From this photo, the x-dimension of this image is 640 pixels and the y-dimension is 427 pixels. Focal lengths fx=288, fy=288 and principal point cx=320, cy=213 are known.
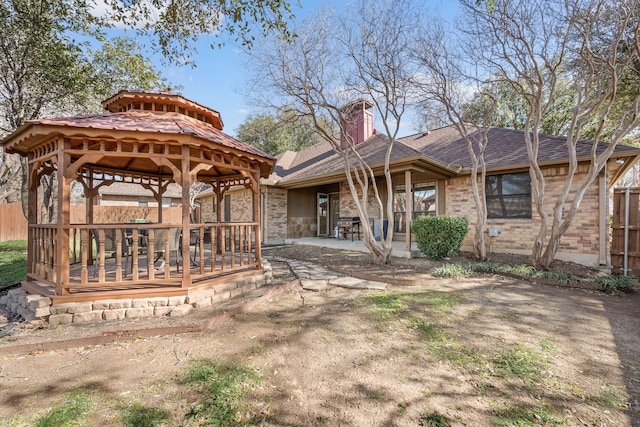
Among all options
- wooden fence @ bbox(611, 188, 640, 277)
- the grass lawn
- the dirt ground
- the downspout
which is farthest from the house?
the grass lawn

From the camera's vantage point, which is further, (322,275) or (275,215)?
(275,215)

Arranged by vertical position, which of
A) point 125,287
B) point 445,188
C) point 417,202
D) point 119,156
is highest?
point 445,188

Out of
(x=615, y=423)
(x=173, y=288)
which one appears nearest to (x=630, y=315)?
(x=615, y=423)

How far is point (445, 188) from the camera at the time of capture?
10.0 meters

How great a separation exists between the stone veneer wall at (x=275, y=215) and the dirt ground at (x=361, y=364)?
7.66 metres

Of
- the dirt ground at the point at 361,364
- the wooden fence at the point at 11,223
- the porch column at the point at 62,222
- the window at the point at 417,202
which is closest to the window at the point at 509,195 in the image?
the window at the point at 417,202

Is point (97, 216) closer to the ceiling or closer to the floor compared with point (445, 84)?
closer to the floor

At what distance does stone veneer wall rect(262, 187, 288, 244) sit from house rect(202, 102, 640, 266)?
4 centimetres

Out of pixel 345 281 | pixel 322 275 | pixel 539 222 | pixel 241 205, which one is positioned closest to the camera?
pixel 345 281

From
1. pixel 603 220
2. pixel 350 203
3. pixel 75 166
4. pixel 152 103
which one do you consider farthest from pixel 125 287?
pixel 603 220

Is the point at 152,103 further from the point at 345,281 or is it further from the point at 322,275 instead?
the point at 345,281

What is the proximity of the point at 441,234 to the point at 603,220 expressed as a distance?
3.83 meters

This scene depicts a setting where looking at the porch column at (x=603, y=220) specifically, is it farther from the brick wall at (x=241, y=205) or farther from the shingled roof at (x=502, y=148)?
the brick wall at (x=241, y=205)

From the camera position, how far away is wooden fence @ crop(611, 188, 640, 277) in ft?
20.0
